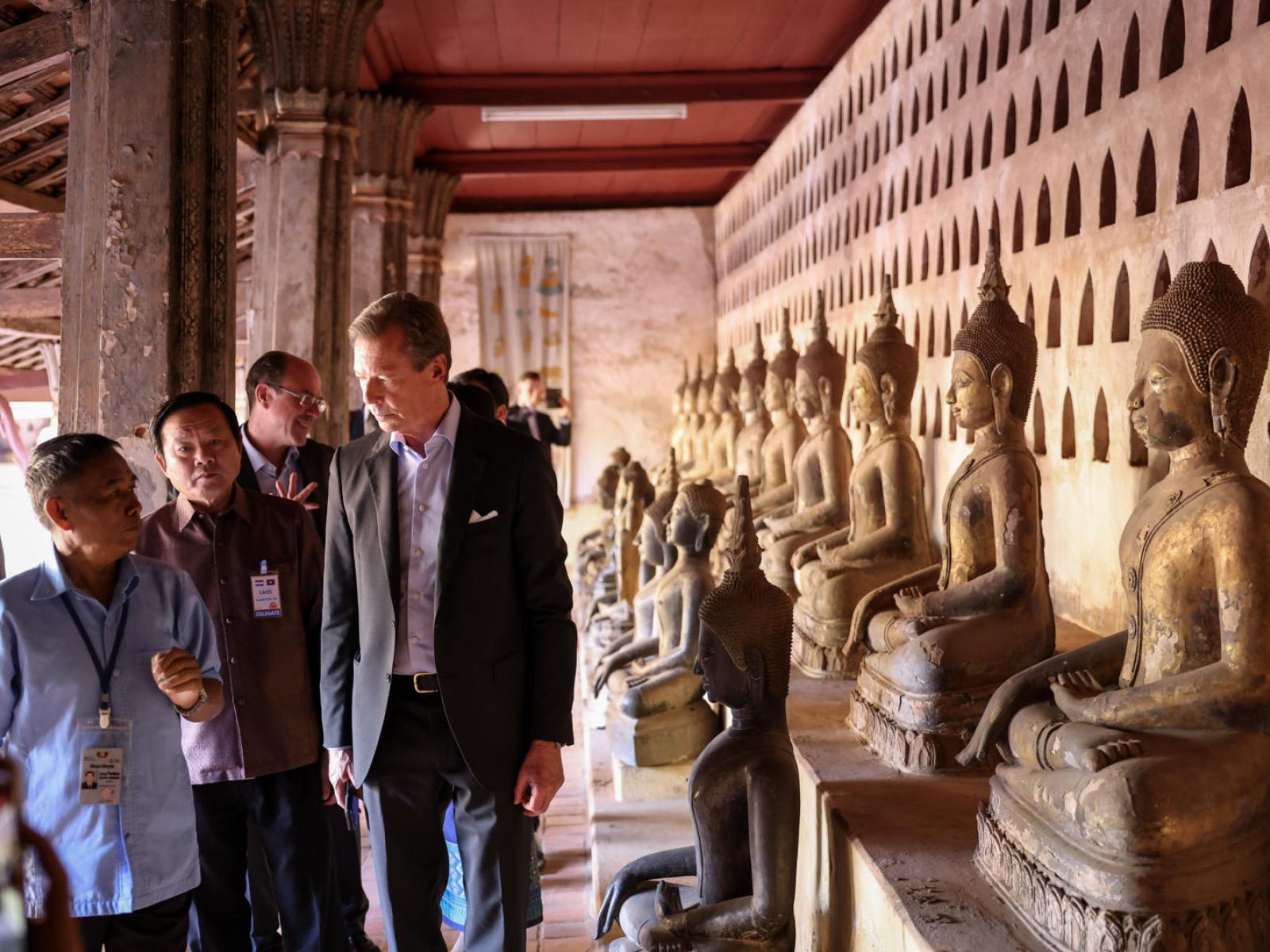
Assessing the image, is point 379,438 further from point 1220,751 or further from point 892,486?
point 892,486

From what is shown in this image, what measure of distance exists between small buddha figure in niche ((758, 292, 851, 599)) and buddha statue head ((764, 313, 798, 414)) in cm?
96

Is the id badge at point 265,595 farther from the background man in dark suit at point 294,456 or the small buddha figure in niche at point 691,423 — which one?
the small buddha figure in niche at point 691,423

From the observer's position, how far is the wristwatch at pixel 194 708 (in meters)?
2.49

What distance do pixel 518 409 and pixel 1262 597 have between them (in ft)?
22.8

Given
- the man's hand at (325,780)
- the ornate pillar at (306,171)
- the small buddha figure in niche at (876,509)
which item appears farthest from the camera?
the ornate pillar at (306,171)

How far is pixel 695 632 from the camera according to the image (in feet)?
14.7

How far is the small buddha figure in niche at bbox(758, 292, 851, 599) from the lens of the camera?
6.09m

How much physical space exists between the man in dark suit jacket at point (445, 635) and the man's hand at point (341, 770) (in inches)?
1.8

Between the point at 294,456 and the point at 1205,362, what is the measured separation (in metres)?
2.60

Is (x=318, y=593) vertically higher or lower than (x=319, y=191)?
lower

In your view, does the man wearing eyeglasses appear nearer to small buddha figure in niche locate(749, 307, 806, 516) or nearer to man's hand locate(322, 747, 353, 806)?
man's hand locate(322, 747, 353, 806)

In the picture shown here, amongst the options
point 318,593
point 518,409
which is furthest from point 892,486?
point 518,409

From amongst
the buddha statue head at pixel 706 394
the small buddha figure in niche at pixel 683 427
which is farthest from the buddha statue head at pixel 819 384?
the small buddha figure in niche at pixel 683 427

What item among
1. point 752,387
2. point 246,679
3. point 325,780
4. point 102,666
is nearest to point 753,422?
point 752,387
